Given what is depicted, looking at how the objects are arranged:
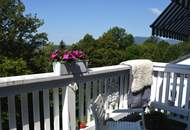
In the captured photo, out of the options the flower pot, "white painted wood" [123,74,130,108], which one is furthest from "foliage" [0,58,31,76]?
the flower pot

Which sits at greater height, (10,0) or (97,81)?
(10,0)

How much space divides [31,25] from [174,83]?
15834 mm

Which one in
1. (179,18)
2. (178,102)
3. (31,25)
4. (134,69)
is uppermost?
(31,25)

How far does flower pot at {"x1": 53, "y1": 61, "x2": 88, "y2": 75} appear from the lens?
2.62 m

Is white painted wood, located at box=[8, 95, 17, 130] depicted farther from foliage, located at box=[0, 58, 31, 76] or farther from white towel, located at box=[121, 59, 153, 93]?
foliage, located at box=[0, 58, 31, 76]

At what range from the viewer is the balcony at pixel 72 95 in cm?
228

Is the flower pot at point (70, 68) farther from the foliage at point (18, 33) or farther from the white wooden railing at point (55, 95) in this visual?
the foliage at point (18, 33)

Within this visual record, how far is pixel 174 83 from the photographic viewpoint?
3814mm

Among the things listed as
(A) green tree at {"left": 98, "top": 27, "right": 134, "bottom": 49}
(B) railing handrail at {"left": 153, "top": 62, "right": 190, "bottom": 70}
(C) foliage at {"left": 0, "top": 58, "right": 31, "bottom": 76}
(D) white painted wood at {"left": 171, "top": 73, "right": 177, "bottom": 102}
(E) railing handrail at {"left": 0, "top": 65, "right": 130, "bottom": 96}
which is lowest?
(C) foliage at {"left": 0, "top": 58, "right": 31, "bottom": 76}

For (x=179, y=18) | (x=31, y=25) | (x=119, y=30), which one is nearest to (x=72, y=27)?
(x=119, y=30)

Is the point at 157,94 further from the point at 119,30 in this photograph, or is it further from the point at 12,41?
the point at 119,30

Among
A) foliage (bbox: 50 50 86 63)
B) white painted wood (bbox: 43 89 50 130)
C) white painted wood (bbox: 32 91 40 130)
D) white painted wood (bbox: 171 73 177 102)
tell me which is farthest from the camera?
white painted wood (bbox: 171 73 177 102)

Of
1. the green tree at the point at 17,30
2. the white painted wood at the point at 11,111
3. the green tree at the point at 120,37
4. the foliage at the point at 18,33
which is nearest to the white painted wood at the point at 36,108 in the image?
the white painted wood at the point at 11,111

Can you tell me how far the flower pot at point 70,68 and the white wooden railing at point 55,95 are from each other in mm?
59
